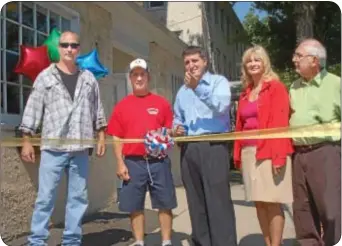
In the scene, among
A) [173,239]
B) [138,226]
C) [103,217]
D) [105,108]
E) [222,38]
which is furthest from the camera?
[222,38]

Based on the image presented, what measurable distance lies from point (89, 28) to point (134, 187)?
380 cm

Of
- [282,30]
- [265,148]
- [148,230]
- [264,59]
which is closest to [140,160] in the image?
[265,148]

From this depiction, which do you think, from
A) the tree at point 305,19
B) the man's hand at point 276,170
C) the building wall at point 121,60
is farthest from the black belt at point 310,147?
the tree at point 305,19

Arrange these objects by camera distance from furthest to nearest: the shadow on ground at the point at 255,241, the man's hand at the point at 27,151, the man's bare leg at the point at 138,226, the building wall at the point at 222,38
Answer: the building wall at the point at 222,38, the shadow on ground at the point at 255,241, the man's bare leg at the point at 138,226, the man's hand at the point at 27,151

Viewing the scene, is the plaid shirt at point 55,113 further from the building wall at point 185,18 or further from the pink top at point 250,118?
the building wall at point 185,18

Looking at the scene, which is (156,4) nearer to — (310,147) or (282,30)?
(282,30)

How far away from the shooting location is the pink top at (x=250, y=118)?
14.3 ft

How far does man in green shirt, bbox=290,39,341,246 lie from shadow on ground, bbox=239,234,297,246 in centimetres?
89

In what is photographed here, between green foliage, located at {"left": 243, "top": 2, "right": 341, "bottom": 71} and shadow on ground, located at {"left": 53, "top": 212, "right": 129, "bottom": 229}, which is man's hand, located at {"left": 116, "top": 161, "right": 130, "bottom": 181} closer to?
shadow on ground, located at {"left": 53, "top": 212, "right": 129, "bottom": 229}

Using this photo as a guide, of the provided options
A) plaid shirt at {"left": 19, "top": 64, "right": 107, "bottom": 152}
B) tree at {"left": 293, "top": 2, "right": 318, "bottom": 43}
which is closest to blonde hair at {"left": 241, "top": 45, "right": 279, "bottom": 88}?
plaid shirt at {"left": 19, "top": 64, "right": 107, "bottom": 152}

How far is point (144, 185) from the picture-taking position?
15.7 feet

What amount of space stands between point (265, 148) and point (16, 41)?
3.23 metres

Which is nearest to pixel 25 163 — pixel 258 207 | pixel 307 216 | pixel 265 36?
pixel 258 207

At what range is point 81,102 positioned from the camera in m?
4.73
